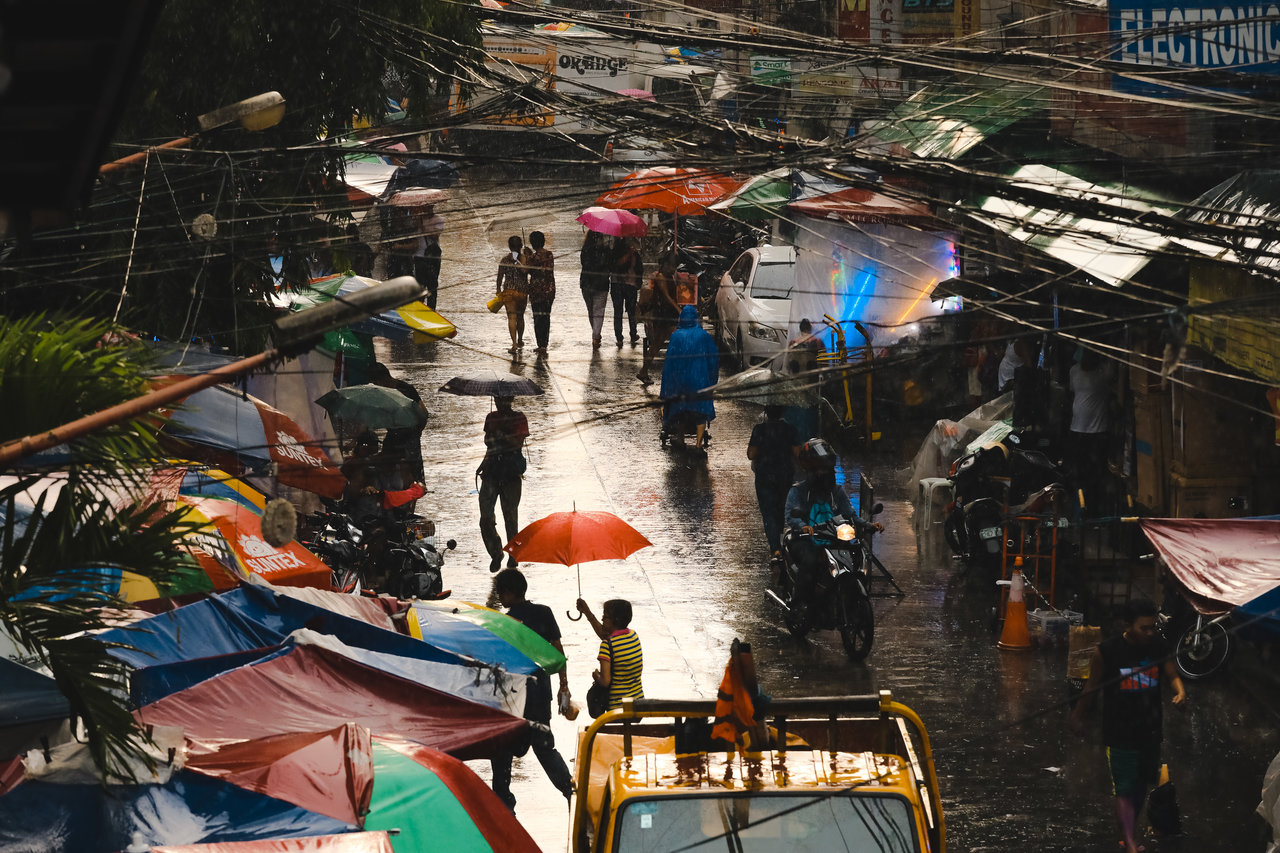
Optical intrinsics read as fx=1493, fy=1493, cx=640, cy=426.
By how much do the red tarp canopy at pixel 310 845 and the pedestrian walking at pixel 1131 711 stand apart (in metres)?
4.11

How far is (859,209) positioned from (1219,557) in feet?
34.6

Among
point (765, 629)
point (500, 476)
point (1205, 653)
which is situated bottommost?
point (765, 629)

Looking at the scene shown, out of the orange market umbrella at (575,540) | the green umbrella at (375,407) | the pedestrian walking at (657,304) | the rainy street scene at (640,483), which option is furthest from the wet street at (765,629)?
the green umbrella at (375,407)

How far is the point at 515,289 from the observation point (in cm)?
2195

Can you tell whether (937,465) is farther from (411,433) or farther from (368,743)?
(368,743)

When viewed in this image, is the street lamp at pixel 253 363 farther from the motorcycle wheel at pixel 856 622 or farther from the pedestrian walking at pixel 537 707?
the motorcycle wheel at pixel 856 622

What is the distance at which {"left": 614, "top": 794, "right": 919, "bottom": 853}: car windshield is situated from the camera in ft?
19.4

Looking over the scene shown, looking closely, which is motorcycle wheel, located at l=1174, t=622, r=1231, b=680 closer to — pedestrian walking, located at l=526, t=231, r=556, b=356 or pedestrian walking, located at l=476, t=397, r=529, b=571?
pedestrian walking, located at l=476, t=397, r=529, b=571

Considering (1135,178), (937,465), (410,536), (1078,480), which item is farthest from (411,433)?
(1135,178)

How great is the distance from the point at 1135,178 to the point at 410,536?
792 centimetres

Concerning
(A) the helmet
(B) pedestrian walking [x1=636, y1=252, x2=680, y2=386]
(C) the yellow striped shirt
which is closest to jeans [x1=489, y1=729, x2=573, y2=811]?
(C) the yellow striped shirt

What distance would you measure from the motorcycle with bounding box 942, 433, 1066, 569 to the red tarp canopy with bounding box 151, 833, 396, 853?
8969 millimetres

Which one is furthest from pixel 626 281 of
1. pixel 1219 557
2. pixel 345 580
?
pixel 1219 557

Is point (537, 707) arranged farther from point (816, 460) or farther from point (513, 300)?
point (513, 300)
